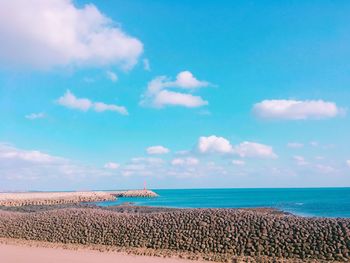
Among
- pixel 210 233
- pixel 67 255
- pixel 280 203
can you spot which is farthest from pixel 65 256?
pixel 280 203

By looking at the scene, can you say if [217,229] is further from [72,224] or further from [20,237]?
[20,237]

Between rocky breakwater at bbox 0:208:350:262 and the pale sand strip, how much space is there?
1.77 metres

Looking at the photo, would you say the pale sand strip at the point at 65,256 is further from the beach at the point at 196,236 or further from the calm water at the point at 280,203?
the calm water at the point at 280,203

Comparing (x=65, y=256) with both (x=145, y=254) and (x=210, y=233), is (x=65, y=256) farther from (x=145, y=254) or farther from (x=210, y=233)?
(x=210, y=233)

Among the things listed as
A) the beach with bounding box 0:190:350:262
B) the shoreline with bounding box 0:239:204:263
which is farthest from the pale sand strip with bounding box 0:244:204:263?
the beach with bounding box 0:190:350:262

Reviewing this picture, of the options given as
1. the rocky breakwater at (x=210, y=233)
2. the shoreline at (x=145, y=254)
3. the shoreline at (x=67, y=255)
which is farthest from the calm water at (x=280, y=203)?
the shoreline at (x=67, y=255)

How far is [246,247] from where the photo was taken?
1761 centimetres

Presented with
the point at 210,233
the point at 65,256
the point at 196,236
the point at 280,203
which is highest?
the point at 210,233

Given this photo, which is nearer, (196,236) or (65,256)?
(65,256)

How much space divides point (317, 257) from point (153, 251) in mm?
7221

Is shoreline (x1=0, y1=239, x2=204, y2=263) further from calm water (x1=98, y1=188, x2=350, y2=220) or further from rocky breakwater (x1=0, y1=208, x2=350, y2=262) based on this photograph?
calm water (x1=98, y1=188, x2=350, y2=220)

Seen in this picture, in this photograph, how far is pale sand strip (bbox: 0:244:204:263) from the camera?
666 inches

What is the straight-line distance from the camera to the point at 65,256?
18.0 metres

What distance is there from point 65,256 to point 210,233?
6.75 metres
